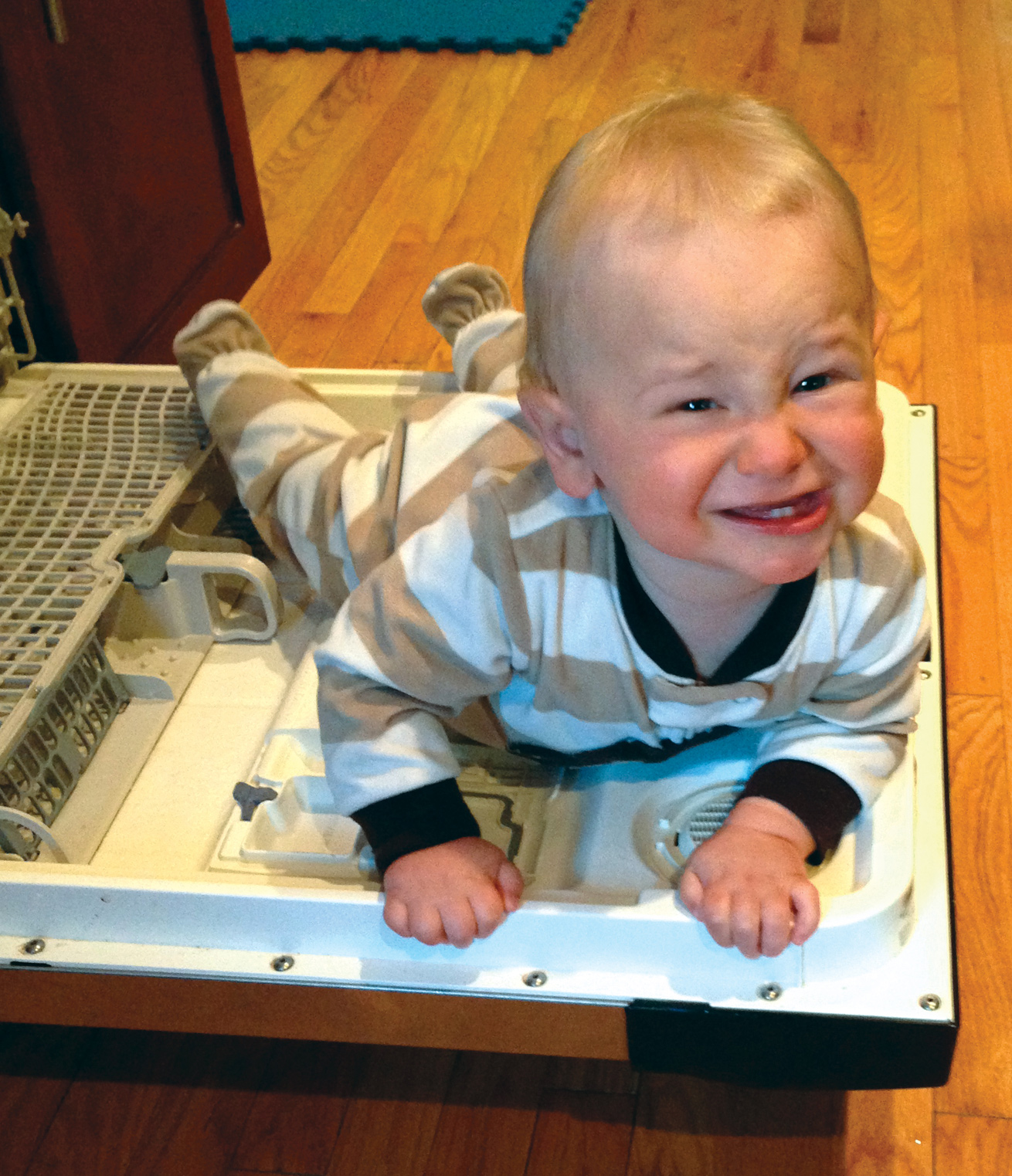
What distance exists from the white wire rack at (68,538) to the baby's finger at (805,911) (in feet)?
1.53

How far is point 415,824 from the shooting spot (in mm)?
727

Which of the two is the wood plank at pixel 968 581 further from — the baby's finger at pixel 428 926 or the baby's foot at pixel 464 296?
the baby's finger at pixel 428 926

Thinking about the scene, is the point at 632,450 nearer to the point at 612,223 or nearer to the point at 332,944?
the point at 612,223

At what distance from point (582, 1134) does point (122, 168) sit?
977 millimetres

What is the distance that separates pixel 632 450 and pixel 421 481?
0.89 feet

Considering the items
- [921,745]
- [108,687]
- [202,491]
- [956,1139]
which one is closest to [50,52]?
[202,491]

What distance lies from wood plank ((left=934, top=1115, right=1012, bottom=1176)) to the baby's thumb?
1.04ft

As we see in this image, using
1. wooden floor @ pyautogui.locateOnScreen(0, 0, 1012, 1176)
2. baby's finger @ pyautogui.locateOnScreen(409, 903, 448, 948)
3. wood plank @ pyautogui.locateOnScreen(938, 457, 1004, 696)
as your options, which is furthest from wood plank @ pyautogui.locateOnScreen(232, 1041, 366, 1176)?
wood plank @ pyautogui.locateOnScreen(938, 457, 1004, 696)

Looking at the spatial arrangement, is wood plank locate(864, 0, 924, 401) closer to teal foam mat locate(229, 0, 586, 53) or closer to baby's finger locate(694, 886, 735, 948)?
teal foam mat locate(229, 0, 586, 53)

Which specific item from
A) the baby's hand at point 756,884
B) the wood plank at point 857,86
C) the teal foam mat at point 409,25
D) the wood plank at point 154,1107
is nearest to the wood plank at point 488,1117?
the wood plank at point 154,1107

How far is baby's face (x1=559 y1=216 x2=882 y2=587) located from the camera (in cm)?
56

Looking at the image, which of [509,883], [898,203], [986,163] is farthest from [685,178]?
[986,163]

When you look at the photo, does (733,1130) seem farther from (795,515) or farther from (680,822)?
(795,515)

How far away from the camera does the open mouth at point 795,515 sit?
0.60 m
